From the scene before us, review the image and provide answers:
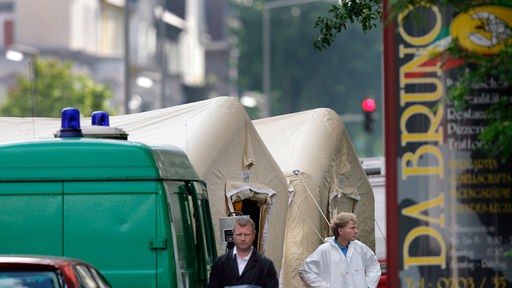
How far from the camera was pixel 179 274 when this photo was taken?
488 inches

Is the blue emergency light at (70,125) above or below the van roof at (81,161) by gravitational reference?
above

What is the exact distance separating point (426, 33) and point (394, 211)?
111 centimetres

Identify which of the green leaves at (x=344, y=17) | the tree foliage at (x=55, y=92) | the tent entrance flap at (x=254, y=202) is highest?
the tree foliage at (x=55, y=92)

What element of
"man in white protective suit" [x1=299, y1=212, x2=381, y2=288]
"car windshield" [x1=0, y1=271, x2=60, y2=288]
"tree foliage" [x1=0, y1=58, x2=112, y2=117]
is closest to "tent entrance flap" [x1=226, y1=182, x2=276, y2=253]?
"man in white protective suit" [x1=299, y1=212, x2=381, y2=288]

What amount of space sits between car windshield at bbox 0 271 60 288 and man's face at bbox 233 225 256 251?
237 cm

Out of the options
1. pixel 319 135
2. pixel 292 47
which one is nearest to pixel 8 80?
pixel 292 47

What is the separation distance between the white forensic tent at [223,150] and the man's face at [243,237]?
418cm

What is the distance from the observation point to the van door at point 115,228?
40.2ft

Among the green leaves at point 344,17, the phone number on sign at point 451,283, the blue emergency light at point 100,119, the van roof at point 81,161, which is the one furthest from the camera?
the blue emergency light at point 100,119

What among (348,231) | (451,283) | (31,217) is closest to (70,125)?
(31,217)

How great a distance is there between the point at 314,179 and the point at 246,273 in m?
8.64

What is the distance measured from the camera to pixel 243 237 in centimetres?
1223

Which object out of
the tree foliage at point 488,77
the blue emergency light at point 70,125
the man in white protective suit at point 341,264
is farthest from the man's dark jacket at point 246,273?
the tree foliage at point 488,77

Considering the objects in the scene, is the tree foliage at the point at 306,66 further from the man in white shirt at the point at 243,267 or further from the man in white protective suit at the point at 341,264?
the man in white shirt at the point at 243,267
